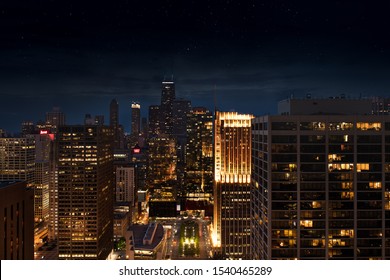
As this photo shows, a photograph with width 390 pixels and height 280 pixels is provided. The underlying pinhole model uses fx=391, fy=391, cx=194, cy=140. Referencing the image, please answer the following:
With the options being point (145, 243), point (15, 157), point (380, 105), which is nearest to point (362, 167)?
point (380, 105)

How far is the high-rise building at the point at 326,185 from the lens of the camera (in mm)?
7141

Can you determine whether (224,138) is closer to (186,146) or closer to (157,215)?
(157,215)

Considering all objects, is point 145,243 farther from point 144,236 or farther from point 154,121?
point 154,121

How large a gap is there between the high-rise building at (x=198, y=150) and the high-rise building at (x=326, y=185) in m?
31.4

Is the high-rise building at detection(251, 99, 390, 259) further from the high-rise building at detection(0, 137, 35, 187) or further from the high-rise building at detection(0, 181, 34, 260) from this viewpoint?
the high-rise building at detection(0, 137, 35, 187)

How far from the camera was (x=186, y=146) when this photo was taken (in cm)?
4303

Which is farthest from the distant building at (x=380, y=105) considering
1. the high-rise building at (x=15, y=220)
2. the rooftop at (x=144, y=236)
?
the rooftop at (x=144, y=236)

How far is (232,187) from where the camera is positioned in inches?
829

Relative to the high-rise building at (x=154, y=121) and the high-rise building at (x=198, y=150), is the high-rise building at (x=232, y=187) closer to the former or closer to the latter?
the high-rise building at (x=198, y=150)

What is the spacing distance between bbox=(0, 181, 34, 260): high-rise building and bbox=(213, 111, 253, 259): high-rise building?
1514 cm

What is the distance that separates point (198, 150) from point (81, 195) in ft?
70.4

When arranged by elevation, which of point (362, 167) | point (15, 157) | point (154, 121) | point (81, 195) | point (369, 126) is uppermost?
point (154, 121)

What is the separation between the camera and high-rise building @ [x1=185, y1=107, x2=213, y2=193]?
39.4 m

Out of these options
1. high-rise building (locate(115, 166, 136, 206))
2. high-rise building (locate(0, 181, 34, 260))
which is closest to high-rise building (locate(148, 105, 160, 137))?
high-rise building (locate(115, 166, 136, 206))
